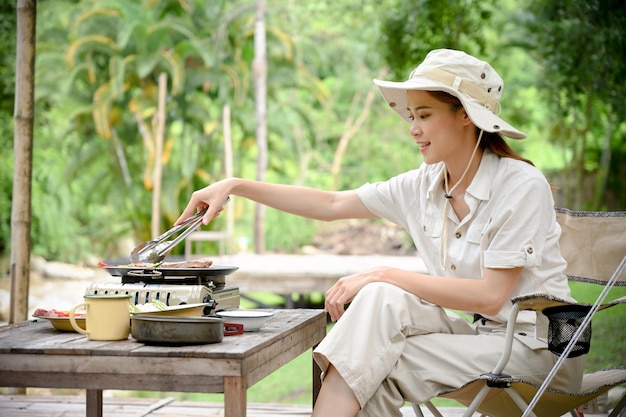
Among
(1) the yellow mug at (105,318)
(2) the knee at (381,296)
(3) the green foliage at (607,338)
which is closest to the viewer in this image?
(1) the yellow mug at (105,318)

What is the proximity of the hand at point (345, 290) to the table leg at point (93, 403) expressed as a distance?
863 millimetres

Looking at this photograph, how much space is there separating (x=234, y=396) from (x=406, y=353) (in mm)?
489

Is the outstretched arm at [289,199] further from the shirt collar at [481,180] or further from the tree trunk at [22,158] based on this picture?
the tree trunk at [22,158]

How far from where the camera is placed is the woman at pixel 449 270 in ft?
5.74

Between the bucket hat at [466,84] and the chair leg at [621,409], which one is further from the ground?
the bucket hat at [466,84]

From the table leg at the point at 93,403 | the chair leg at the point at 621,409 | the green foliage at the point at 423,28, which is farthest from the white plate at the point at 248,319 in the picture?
the green foliage at the point at 423,28

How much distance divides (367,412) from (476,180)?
0.63 meters

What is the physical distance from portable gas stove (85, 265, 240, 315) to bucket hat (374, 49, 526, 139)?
2.12ft

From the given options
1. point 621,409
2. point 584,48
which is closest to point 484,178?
point 621,409

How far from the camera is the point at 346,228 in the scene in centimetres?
1163

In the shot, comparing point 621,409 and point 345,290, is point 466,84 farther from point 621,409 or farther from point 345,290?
point 621,409

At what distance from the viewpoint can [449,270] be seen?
2.07 meters

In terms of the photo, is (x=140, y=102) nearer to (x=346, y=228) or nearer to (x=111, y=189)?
(x=111, y=189)

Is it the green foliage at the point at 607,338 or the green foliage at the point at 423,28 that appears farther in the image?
the green foliage at the point at 607,338
